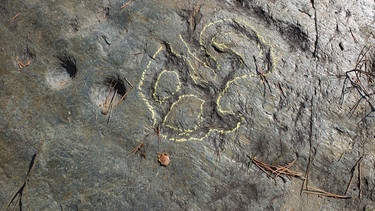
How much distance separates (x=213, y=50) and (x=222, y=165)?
927 millimetres

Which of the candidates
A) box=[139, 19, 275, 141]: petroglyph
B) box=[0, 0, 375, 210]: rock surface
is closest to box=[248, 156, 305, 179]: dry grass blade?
box=[0, 0, 375, 210]: rock surface

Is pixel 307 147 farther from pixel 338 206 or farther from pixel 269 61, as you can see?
pixel 269 61

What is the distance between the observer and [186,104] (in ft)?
10.6

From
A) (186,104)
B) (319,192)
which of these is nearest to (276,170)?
(319,192)

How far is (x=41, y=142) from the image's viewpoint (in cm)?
308

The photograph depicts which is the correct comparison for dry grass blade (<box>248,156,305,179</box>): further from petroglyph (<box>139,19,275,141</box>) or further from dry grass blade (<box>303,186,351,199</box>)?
petroglyph (<box>139,19,275,141</box>)

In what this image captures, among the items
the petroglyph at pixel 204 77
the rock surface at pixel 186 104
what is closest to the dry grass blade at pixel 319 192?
the rock surface at pixel 186 104

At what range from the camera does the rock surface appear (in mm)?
3072

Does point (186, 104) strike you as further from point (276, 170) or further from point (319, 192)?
point (319, 192)

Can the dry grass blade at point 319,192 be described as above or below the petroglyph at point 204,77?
below

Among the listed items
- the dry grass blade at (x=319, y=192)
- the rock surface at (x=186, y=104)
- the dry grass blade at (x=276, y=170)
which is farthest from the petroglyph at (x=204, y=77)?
the dry grass blade at (x=319, y=192)

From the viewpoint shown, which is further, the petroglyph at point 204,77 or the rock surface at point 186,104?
the petroglyph at point 204,77

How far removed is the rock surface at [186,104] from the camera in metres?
3.07

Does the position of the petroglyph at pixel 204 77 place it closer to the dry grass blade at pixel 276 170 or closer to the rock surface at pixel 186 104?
the rock surface at pixel 186 104
